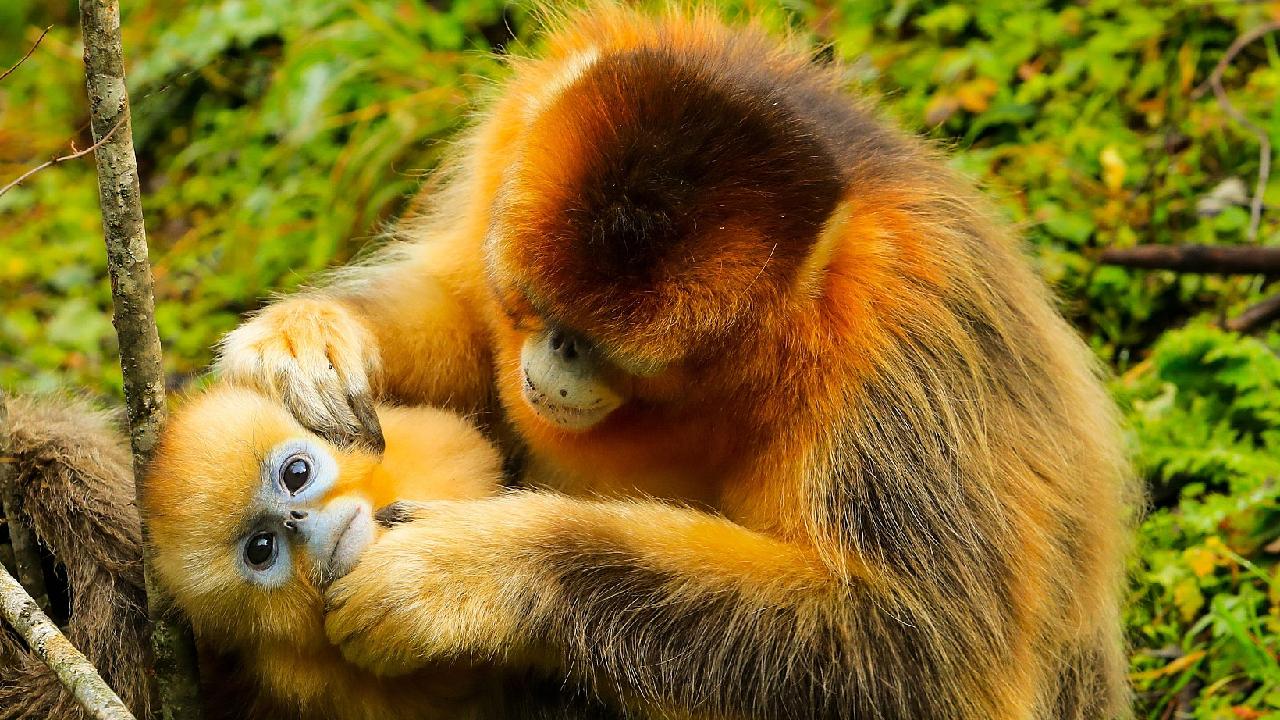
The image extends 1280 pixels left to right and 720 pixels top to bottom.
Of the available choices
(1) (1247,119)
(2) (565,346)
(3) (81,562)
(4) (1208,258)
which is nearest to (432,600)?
(2) (565,346)

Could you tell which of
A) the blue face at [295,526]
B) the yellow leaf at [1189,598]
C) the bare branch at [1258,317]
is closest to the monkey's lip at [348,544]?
the blue face at [295,526]

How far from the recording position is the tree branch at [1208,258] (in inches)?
187

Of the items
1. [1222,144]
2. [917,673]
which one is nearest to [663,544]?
[917,673]

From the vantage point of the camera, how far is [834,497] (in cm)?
299

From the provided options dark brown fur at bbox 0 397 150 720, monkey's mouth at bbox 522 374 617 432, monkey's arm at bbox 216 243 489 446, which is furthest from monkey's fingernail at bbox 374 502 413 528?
dark brown fur at bbox 0 397 150 720

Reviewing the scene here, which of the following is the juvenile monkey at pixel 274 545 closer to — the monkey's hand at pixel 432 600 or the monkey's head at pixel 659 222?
the monkey's hand at pixel 432 600

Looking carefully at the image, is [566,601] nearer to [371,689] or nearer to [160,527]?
[371,689]

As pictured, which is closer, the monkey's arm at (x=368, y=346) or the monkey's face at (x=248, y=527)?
the monkey's face at (x=248, y=527)

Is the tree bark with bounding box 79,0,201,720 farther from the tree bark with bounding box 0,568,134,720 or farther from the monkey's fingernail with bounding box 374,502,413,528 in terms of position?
the monkey's fingernail with bounding box 374,502,413,528

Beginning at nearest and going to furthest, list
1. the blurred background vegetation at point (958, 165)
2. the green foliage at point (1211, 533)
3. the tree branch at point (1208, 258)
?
the green foliage at point (1211, 533) → the blurred background vegetation at point (958, 165) → the tree branch at point (1208, 258)

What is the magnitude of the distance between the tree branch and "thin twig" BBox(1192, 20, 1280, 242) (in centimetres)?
40

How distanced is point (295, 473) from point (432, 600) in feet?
1.63

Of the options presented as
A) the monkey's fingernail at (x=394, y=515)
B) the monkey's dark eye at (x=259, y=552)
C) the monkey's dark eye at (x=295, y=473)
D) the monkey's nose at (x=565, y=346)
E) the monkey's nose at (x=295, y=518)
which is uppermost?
the monkey's nose at (x=565, y=346)

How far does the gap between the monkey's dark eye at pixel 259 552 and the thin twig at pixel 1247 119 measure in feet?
13.5
